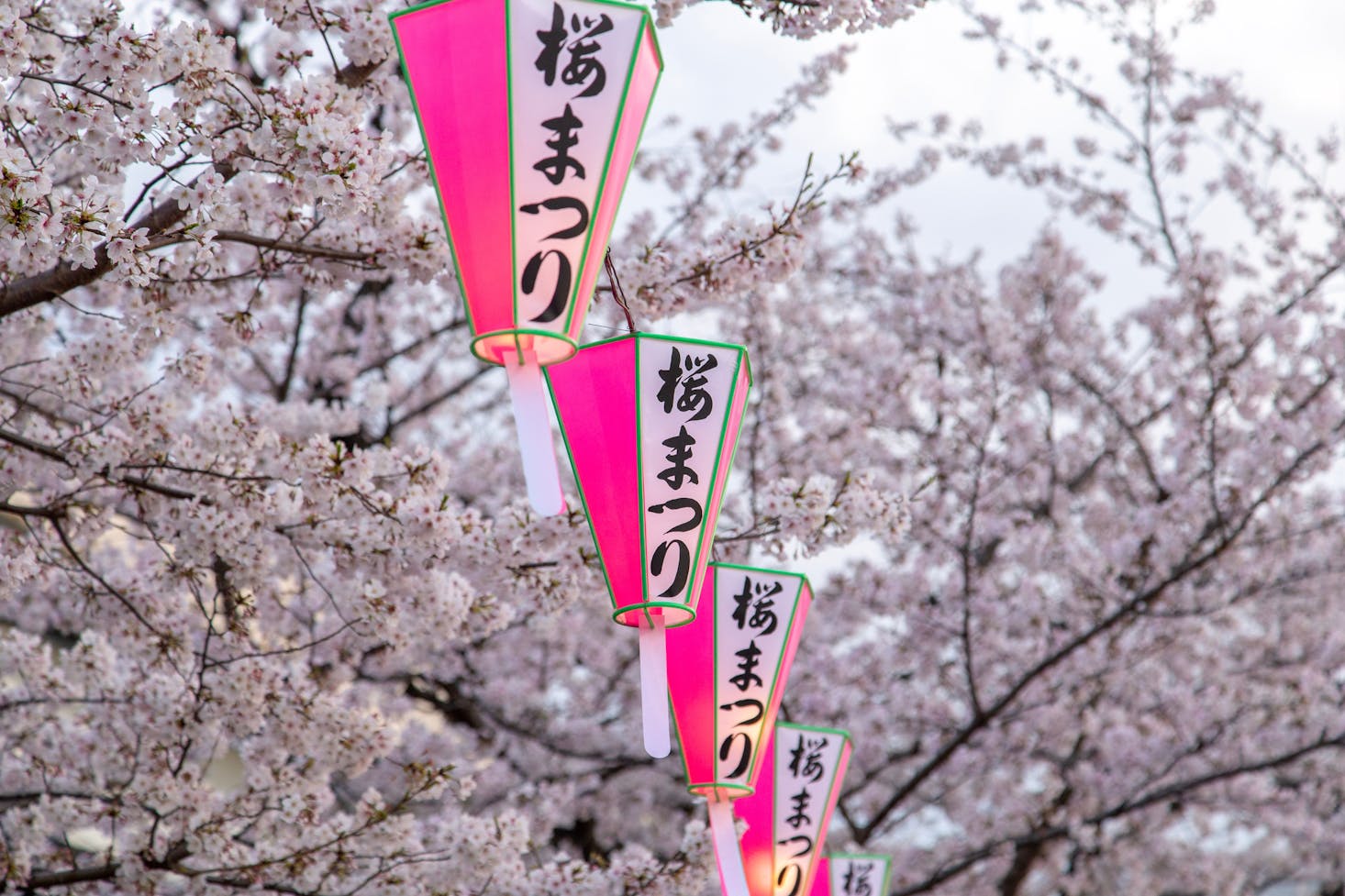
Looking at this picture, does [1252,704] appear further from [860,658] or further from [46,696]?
[46,696]

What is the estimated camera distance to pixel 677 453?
2840 millimetres

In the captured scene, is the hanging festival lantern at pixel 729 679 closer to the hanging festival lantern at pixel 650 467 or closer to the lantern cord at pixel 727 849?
the lantern cord at pixel 727 849

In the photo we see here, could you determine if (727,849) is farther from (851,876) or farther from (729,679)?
(851,876)

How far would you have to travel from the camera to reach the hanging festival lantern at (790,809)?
13.6 ft

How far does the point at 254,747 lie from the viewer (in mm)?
4836

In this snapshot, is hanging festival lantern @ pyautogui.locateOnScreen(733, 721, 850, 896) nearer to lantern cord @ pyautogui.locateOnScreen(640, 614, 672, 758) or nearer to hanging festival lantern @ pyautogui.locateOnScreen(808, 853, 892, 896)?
hanging festival lantern @ pyautogui.locateOnScreen(808, 853, 892, 896)

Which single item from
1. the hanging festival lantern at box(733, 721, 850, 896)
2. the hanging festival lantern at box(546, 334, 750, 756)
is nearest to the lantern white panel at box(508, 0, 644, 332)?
the hanging festival lantern at box(546, 334, 750, 756)

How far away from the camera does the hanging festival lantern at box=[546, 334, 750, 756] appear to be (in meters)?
2.81

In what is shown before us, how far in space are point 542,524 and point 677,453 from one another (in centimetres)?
143

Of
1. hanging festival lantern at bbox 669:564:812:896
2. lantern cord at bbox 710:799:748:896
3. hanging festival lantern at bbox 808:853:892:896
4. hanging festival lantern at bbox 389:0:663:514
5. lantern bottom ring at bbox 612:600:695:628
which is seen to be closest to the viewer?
hanging festival lantern at bbox 389:0:663:514

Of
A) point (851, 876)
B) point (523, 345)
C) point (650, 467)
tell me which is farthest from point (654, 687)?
point (851, 876)

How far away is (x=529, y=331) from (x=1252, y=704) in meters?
8.40

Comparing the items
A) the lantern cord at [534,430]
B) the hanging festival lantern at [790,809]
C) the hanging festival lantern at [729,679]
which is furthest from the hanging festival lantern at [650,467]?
the hanging festival lantern at [790,809]

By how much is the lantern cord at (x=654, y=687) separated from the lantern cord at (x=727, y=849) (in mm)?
628
